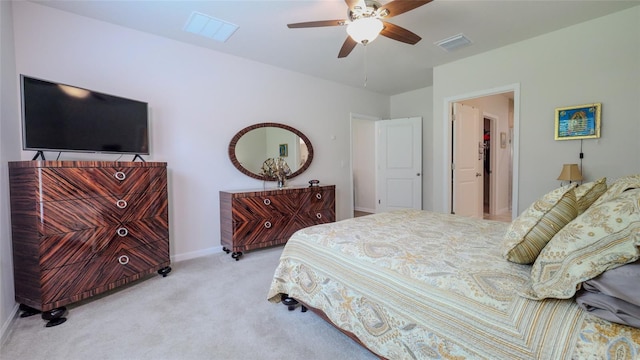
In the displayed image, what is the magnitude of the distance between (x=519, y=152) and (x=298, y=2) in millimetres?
3067

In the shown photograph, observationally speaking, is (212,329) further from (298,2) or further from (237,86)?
(237,86)

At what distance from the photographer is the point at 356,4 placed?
6.35 ft

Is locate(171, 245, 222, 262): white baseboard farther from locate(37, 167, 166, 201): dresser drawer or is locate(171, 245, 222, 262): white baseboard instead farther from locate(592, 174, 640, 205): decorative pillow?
locate(592, 174, 640, 205): decorative pillow

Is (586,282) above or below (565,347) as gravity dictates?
above

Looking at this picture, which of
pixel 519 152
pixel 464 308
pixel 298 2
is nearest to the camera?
pixel 464 308

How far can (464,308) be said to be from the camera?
1015mm

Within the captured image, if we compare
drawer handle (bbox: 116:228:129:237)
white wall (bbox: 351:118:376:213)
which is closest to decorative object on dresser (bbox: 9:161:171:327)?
drawer handle (bbox: 116:228:129:237)

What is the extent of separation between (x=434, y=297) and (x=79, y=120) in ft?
9.32

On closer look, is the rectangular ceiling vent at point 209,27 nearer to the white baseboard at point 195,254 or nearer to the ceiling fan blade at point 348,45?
the ceiling fan blade at point 348,45

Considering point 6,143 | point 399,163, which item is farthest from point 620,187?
point 399,163

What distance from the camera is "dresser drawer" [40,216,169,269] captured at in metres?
1.91

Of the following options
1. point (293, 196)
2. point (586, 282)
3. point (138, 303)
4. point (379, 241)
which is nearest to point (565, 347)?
point (586, 282)

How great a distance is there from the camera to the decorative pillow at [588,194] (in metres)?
1.29

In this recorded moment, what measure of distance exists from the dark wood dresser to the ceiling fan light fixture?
2016mm
